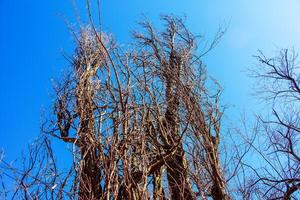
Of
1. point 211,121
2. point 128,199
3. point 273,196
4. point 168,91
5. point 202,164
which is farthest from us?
point 273,196

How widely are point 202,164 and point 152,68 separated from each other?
115cm

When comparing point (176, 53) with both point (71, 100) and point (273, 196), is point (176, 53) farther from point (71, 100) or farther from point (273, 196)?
point (273, 196)

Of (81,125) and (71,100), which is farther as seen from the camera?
(71,100)

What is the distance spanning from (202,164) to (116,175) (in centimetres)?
104

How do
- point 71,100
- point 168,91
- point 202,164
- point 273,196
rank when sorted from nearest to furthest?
1. point 202,164
2. point 168,91
3. point 71,100
4. point 273,196

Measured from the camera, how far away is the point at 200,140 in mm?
3150

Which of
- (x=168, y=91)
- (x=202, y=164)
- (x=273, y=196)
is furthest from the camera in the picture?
(x=273, y=196)

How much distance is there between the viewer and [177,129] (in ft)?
13.0

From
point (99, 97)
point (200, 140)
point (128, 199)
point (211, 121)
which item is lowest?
point (128, 199)

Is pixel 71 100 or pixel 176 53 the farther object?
pixel 176 53

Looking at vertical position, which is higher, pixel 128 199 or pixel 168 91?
pixel 168 91

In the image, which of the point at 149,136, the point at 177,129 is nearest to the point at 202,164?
the point at 149,136

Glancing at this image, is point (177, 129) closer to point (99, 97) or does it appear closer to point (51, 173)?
point (99, 97)

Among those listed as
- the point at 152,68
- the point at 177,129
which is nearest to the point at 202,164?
the point at 177,129
